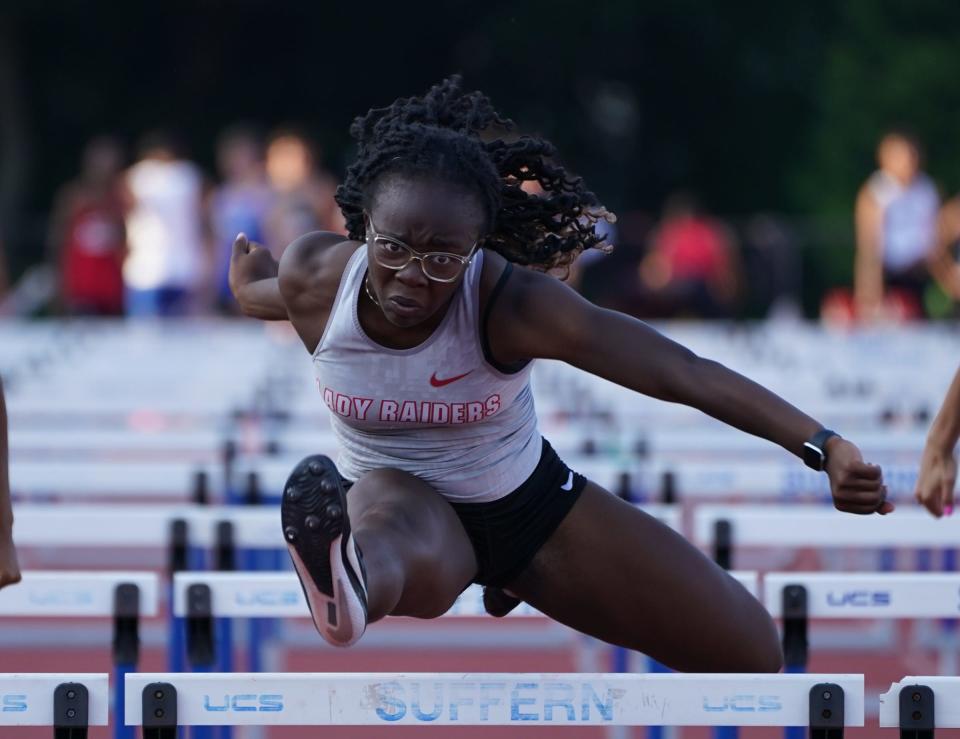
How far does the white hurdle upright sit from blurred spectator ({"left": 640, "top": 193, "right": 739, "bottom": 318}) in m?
14.4

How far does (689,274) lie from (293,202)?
5834mm

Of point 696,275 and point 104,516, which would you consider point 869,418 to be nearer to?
point 104,516

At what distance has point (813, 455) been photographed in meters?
3.87

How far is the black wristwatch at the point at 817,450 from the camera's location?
152 inches

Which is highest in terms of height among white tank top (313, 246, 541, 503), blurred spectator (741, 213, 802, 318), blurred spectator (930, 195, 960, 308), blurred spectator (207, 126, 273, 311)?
blurred spectator (741, 213, 802, 318)

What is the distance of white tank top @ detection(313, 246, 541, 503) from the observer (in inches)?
162

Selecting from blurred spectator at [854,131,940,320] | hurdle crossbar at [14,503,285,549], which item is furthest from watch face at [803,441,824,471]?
blurred spectator at [854,131,940,320]

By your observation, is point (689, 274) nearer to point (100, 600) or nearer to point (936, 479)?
point (936, 479)

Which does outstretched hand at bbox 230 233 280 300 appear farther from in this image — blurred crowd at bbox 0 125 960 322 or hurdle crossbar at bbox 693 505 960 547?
blurred crowd at bbox 0 125 960 322

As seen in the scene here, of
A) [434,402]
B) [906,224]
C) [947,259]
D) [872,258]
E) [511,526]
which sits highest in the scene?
[906,224]

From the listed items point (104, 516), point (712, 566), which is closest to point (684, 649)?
point (712, 566)

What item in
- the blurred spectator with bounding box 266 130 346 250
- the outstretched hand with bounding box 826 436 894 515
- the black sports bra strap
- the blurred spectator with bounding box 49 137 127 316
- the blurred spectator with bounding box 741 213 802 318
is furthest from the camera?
the blurred spectator with bounding box 741 213 802 318

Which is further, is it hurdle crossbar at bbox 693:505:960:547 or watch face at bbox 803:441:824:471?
hurdle crossbar at bbox 693:505:960:547

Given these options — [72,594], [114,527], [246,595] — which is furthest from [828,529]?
[72,594]
